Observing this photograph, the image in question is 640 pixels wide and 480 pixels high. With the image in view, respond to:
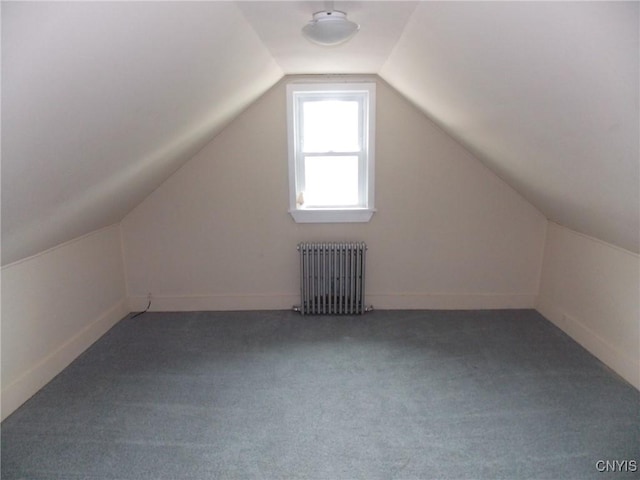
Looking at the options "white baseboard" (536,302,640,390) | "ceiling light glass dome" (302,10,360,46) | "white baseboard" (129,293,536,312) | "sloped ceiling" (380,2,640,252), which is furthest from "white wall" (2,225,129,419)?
"white baseboard" (536,302,640,390)

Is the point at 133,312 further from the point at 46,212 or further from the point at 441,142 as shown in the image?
the point at 441,142

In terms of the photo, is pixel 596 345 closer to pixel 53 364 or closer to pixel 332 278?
pixel 332 278

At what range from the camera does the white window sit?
3592 millimetres

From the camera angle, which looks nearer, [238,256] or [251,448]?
[251,448]

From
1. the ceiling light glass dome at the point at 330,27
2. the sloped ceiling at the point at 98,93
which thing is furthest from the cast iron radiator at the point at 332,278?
the ceiling light glass dome at the point at 330,27

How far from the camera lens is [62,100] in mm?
1323


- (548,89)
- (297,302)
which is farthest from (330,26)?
(297,302)

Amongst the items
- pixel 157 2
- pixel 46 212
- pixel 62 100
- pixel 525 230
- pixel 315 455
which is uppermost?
pixel 157 2

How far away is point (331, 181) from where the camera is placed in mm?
3789

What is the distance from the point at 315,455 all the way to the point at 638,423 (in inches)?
69.7

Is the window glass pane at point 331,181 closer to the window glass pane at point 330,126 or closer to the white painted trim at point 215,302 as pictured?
the window glass pane at point 330,126

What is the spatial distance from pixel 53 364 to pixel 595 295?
12.5 ft

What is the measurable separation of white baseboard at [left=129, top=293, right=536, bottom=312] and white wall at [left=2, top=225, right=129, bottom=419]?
42 cm

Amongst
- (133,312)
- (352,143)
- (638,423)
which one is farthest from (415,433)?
(133,312)
